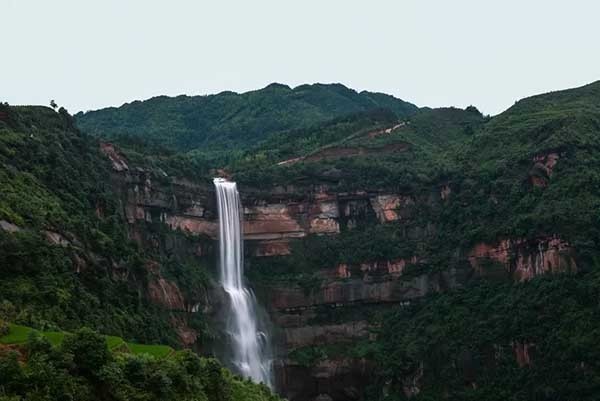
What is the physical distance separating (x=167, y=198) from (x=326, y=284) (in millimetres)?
13290

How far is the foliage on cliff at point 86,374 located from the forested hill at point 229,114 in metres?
96.0

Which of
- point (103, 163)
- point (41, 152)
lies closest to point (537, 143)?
point (103, 163)

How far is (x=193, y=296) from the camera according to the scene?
62.4 meters

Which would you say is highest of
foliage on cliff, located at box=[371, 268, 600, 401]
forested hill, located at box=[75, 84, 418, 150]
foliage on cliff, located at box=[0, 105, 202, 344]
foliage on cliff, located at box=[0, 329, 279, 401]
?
forested hill, located at box=[75, 84, 418, 150]

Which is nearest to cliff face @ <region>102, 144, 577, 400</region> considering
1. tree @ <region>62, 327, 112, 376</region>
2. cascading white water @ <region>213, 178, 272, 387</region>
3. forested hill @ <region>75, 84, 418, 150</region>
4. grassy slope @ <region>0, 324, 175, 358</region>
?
cascading white water @ <region>213, 178, 272, 387</region>

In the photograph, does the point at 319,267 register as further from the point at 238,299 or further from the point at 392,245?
the point at 238,299

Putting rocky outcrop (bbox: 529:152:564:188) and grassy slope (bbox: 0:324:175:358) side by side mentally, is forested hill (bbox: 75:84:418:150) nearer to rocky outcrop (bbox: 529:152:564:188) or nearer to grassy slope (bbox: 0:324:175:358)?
rocky outcrop (bbox: 529:152:564:188)

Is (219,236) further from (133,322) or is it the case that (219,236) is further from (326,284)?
(133,322)

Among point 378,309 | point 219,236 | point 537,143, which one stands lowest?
point 378,309

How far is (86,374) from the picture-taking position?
90.0 ft

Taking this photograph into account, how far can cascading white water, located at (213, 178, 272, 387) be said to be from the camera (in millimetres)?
64875

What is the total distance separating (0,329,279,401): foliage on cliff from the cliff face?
2819cm

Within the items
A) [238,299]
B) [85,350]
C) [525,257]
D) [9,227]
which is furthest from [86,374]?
[525,257]

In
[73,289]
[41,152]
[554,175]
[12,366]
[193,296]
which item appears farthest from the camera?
[554,175]
